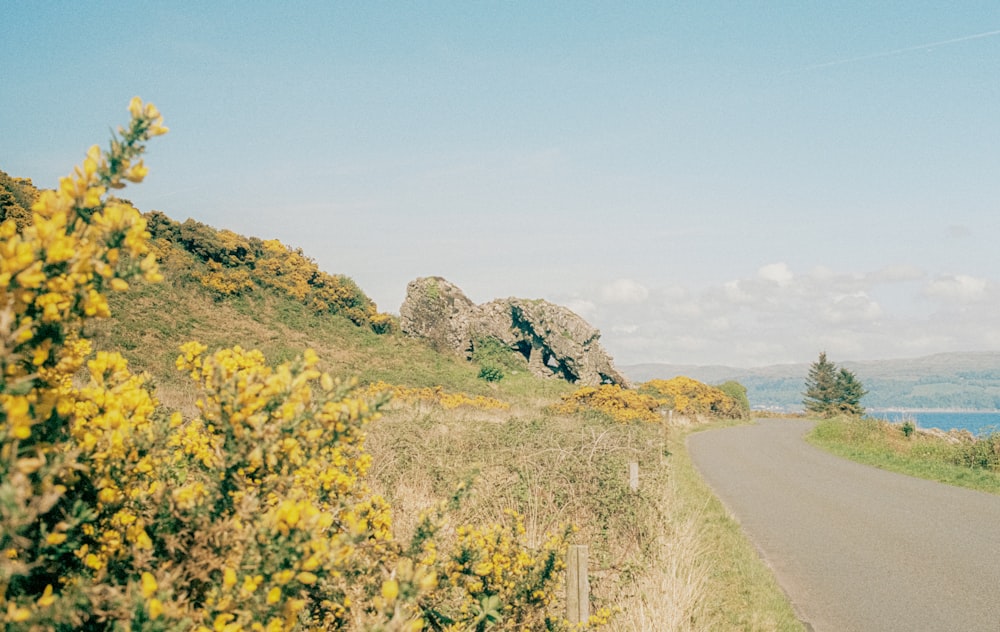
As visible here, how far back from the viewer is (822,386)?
58438mm

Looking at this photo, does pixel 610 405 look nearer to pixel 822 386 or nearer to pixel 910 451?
pixel 910 451

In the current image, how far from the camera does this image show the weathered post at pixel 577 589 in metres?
4.46

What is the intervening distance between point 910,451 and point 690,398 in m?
19.4

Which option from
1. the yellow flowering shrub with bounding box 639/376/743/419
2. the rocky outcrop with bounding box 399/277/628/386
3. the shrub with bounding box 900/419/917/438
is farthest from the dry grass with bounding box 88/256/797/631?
the yellow flowering shrub with bounding box 639/376/743/419

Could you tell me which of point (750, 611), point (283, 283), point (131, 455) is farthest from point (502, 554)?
point (283, 283)

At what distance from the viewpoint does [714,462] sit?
59.6 feet

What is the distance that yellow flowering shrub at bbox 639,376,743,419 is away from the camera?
3522 cm

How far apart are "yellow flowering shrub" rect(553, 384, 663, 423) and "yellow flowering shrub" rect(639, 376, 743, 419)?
11.0 m

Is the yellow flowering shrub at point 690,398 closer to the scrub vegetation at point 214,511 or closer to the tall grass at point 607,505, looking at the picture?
the tall grass at point 607,505

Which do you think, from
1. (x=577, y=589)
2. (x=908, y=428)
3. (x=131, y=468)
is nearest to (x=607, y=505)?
(x=577, y=589)

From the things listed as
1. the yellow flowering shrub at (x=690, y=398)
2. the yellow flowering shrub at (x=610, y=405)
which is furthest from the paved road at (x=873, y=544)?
the yellow flowering shrub at (x=690, y=398)

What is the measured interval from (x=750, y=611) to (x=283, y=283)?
3098 cm

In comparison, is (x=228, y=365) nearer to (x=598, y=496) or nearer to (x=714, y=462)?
(x=598, y=496)

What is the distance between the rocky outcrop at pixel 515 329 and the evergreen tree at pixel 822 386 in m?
32.8
